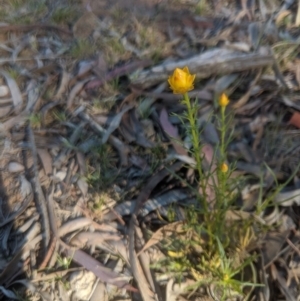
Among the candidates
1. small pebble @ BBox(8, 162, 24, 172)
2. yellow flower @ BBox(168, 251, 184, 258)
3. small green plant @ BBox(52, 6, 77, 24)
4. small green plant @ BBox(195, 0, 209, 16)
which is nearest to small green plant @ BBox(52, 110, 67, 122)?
small pebble @ BBox(8, 162, 24, 172)

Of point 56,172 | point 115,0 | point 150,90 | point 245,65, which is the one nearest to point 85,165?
point 56,172

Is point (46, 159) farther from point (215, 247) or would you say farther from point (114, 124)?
point (215, 247)

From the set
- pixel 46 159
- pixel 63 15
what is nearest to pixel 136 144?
pixel 46 159

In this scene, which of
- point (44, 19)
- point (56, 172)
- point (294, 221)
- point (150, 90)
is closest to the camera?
point (294, 221)

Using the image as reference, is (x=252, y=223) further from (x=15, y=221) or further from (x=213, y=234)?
(x=15, y=221)

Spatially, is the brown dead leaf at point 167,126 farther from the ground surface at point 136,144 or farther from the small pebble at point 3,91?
the small pebble at point 3,91

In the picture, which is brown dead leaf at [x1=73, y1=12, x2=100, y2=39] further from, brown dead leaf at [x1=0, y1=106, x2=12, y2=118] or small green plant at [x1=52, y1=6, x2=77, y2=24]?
brown dead leaf at [x1=0, y1=106, x2=12, y2=118]

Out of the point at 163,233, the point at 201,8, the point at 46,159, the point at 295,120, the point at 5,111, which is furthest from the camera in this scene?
the point at 201,8

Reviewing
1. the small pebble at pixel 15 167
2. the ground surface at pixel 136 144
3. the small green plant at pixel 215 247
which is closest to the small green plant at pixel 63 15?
the ground surface at pixel 136 144
